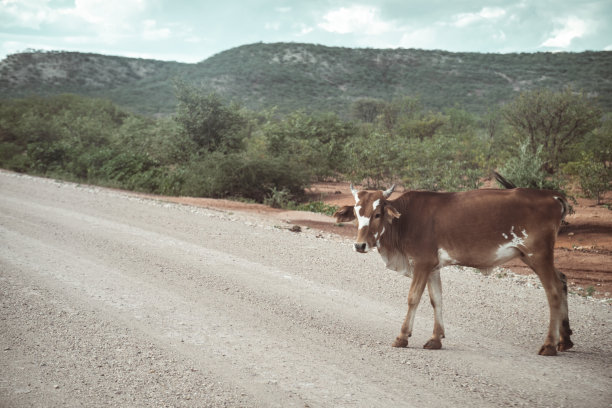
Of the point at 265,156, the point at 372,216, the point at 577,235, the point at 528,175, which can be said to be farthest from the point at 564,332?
the point at 265,156

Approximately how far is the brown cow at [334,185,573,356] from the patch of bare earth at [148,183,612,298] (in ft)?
13.7

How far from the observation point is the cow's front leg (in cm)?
563

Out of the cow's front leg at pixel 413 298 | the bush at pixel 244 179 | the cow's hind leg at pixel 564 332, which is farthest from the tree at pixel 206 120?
the cow's hind leg at pixel 564 332

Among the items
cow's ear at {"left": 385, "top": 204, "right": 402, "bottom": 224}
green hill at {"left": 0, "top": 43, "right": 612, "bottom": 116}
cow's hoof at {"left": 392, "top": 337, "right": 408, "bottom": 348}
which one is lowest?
cow's hoof at {"left": 392, "top": 337, "right": 408, "bottom": 348}

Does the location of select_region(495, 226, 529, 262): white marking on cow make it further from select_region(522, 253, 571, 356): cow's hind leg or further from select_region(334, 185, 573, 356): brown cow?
select_region(522, 253, 571, 356): cow's hind leg

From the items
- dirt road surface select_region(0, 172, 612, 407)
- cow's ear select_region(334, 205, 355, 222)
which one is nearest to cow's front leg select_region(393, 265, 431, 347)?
dirt road surface select_region(0, 172, 612, 407)

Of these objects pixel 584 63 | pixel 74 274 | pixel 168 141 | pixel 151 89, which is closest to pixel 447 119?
pixel 168 141

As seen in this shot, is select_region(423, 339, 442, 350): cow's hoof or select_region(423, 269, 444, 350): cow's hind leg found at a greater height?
select_region(423, 269, 444, 350): cow's hind leg

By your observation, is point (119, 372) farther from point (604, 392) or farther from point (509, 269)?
point (509, 269)

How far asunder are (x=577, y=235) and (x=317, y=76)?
263 ft

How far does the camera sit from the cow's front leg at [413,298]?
5.63m

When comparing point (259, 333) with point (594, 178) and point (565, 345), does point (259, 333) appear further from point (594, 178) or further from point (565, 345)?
point (594, 178)

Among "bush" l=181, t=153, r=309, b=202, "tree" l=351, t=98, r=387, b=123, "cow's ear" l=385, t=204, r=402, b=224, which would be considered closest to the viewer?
"cow's ear" l=385, t=204, r=402, b=224

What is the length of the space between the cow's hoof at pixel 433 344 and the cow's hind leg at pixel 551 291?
114 centimetres
